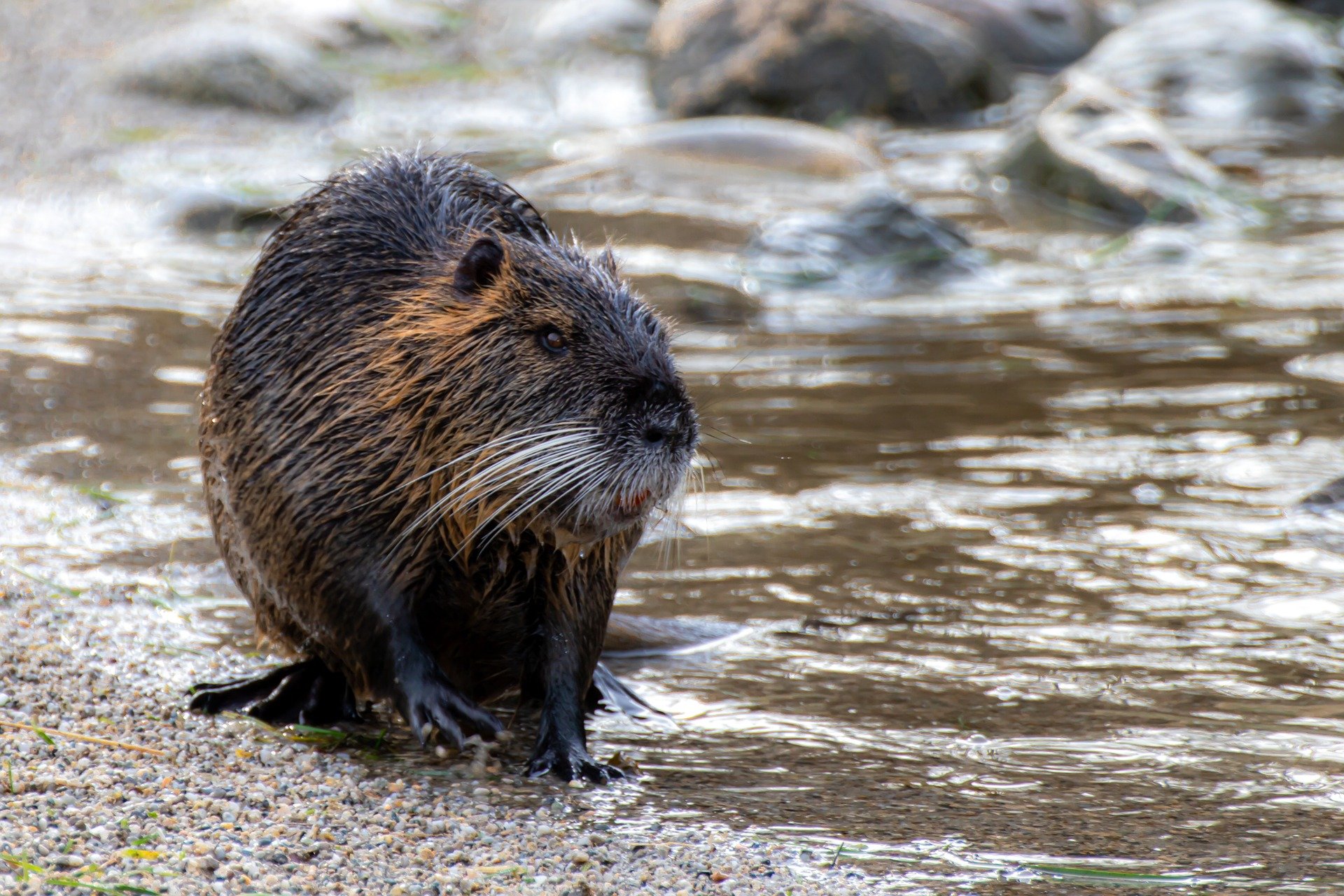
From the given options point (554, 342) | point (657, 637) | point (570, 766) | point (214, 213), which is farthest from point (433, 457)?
point (214, 213)

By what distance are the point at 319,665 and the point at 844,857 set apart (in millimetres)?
1117

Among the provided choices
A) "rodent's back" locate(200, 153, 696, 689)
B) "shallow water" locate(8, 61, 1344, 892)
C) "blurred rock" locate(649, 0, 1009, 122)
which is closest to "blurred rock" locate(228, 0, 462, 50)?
"blurred rock" locate(649, 0, 1009, 122)

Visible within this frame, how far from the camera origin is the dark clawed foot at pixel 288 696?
124 inches

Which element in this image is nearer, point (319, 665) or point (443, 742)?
point (443, 742)

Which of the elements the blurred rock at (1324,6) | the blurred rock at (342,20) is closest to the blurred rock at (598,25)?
the blurred rock at (342,20)

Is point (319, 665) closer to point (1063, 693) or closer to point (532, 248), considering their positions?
point (532, 248)

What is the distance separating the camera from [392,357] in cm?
301

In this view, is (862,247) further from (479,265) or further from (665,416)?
(665,416)

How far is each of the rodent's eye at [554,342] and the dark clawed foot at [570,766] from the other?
71 cm

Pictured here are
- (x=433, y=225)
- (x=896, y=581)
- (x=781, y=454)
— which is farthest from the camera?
(x=781, y=454)

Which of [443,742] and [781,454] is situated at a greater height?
[781,454]

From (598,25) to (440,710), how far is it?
11.0 meters

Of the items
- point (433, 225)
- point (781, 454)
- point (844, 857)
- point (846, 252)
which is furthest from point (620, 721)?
point (846, 252)

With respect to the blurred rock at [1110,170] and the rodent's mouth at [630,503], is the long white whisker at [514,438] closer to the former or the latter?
the rodent's mouth at [630,503]
